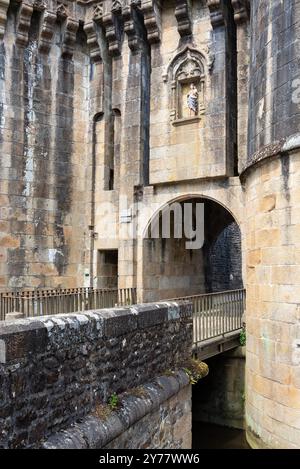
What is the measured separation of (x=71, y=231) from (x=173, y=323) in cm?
704

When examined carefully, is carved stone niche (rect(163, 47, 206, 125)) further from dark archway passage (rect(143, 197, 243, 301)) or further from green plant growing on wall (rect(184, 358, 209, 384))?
green plant growing on wall (rect(184, 358, 209, 384))

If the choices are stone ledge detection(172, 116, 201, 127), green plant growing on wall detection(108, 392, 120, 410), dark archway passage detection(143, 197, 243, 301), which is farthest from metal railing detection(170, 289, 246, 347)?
stone ledge detection(172, 116, 201, 127)

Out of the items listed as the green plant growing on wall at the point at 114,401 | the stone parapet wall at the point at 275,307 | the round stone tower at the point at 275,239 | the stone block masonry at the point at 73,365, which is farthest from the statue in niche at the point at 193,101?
the green plant growing on wall at the point at 114,401

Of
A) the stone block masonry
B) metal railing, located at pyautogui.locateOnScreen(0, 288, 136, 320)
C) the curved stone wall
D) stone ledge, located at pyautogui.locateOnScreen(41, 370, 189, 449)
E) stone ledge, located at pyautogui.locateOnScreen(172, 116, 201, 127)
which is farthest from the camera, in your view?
stone ledge, located at pyautogui.locateOnScreen(172, 116, 201, 127)

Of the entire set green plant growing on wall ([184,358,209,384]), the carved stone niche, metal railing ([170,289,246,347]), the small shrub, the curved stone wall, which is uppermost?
the carved stone niche

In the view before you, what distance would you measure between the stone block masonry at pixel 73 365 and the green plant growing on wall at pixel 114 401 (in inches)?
2.1

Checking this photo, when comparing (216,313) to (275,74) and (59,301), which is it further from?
(275,74)

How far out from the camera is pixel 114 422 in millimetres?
4328

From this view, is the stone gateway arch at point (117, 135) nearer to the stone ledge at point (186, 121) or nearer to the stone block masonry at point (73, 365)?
the stone ledge at point (186, 121)

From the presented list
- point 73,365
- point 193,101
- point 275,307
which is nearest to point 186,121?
point 193,101

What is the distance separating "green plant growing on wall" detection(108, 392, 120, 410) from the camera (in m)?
4.53

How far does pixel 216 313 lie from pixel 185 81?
5854 mm

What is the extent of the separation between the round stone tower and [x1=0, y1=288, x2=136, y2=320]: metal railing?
13.0 ft

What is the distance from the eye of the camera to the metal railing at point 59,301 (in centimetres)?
895
